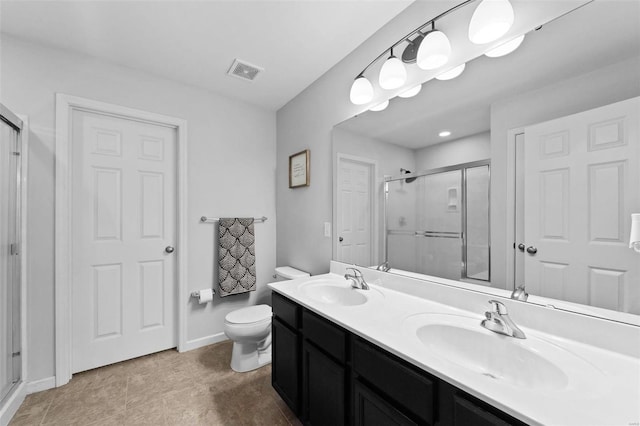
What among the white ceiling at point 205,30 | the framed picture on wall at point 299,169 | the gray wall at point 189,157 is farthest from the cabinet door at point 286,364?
the white ceiling at point 205,30

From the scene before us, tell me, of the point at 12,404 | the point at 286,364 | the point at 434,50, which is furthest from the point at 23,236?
the point at 434,50

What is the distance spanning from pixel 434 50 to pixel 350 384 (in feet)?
5.17

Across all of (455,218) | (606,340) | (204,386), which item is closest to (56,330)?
(204,386)

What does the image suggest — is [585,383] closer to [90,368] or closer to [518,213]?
[518,213]

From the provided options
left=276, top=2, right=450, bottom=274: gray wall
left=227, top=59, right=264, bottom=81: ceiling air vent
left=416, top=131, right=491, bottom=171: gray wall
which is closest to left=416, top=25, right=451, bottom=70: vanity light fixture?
left=276, top=2, right=450, bottom=274: gray wall

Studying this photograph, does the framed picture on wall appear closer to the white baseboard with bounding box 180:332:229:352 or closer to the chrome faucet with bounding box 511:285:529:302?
the white baseboard with bounding box 180:332:229:352

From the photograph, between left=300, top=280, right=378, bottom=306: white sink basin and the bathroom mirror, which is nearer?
the bathroom mirror

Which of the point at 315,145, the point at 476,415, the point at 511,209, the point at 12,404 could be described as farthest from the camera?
the point at 315,145

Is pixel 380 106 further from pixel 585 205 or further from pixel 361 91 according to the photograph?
pixel 585 205

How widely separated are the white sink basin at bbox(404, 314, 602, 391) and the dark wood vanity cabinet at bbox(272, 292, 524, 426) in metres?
0.09

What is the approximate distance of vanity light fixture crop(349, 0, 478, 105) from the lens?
126 cm

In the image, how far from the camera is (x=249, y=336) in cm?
195

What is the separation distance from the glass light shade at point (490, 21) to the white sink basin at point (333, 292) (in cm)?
133

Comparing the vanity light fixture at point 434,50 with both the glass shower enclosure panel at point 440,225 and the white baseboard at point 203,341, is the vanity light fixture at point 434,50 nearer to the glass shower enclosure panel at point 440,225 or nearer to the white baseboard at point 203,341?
the glass shower enclosure panel at point 440,225
